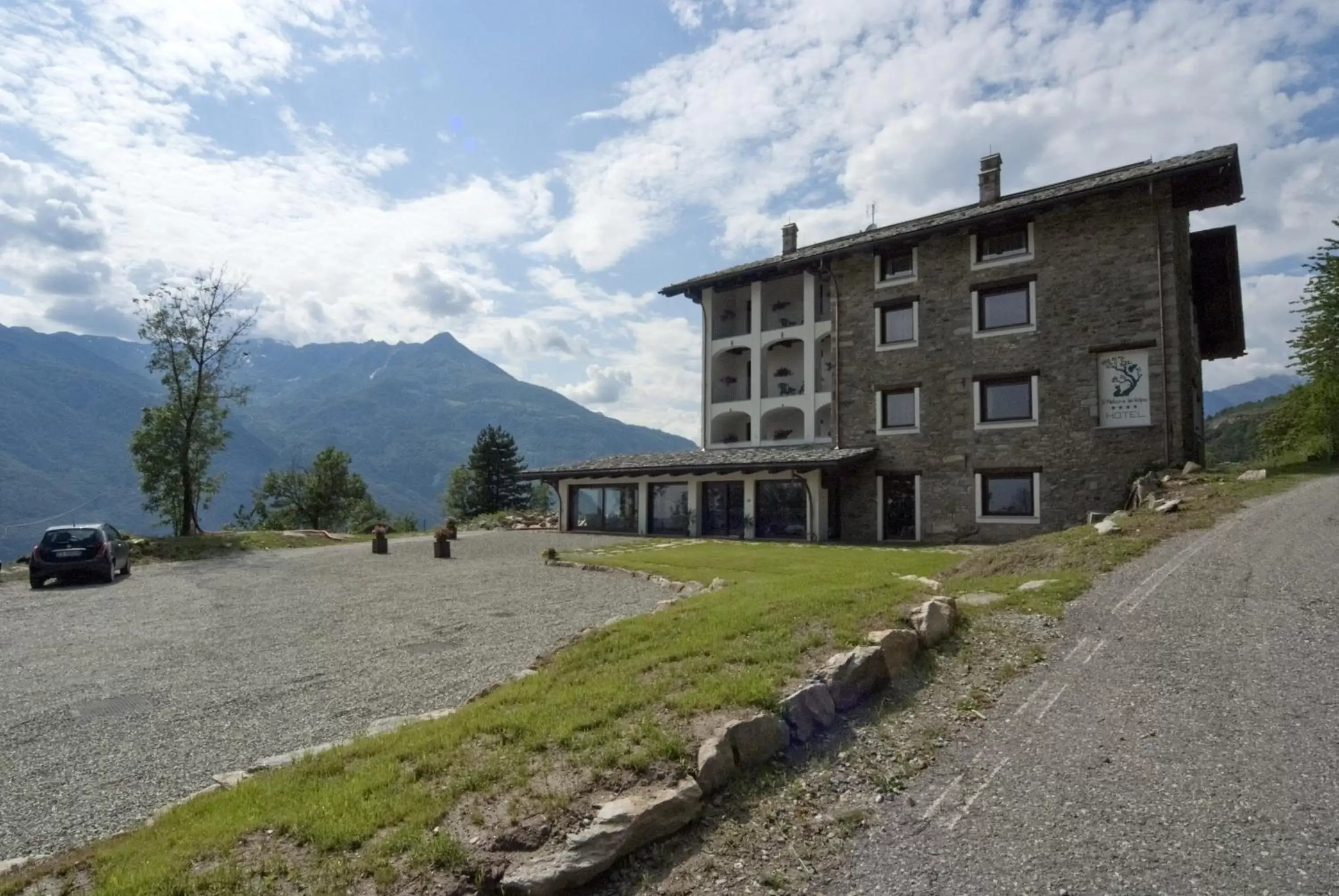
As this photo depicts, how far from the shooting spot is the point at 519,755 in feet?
15.6

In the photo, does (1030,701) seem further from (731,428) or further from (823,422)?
(731,428)

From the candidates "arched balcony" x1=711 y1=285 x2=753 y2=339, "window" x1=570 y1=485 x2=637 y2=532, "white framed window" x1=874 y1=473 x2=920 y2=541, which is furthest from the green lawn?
"arched balcony" x1=711 y1=285 x2=753 y2=339

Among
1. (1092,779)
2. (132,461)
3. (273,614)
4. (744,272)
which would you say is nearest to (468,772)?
(1092,779)

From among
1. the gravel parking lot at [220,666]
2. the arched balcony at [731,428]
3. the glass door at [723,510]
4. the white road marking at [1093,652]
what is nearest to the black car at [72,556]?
the gravel parking lot at [220,666]

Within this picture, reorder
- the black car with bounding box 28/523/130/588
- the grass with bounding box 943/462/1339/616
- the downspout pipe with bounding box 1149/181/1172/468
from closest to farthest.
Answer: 1. the grass with bounding box 943/462/1339/616
2. the black car with bounding box 28/523/130/588
3. the downspout pipe with bounding box 1149/181/1172/468

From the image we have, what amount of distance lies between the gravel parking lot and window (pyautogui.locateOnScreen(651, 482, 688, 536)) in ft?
43.3

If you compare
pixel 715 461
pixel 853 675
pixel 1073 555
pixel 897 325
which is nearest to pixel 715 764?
pixel 853 675

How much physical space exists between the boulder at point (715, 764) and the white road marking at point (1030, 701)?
7.31 feet

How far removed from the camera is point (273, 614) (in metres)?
13.5

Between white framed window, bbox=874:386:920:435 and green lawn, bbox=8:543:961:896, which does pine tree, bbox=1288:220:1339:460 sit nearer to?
white framed window, bbox=874:386:920:435

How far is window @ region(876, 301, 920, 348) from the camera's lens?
26663mm

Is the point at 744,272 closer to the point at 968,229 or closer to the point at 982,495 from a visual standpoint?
the point at 968,229

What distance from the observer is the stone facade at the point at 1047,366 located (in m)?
22.2

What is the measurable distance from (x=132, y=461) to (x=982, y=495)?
40.0 metres
